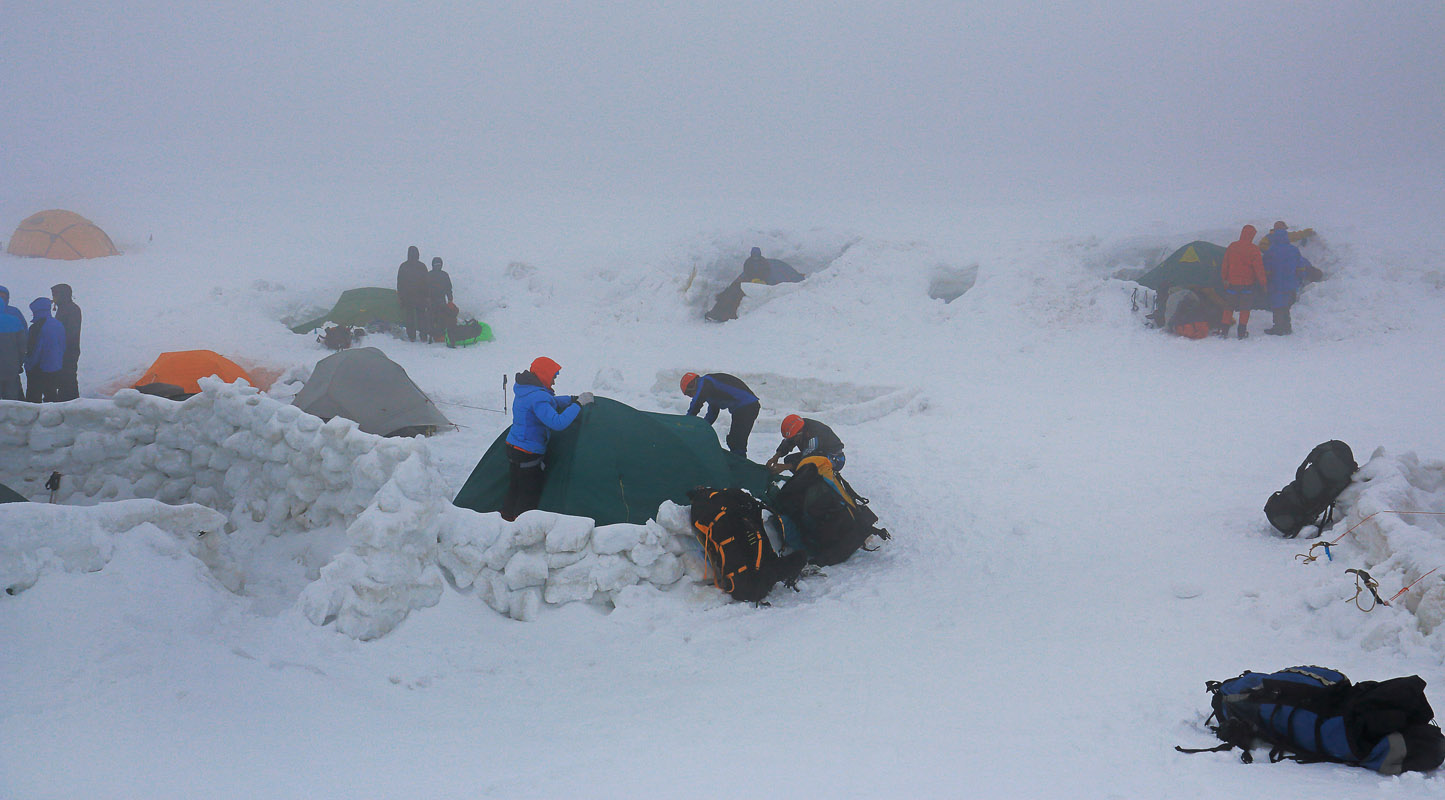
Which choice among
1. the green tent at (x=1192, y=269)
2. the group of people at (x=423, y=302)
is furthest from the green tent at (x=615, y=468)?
the green tent at (x=1192, y=269)

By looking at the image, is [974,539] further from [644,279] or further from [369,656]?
[644,279]

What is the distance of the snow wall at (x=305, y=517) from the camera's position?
13.4 ft

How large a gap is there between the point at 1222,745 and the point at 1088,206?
16.0 meters

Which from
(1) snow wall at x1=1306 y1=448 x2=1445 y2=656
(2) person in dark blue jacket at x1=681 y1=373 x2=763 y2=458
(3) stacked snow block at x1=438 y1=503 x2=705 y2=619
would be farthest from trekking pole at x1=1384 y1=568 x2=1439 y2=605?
(2) person in dark blue jacket at x1=681 y1=373 x2=763 y2=458

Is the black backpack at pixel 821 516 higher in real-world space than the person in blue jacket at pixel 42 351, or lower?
lower

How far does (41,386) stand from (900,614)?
9269mm

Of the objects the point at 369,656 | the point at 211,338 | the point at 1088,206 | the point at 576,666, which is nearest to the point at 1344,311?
the point at 1088,206

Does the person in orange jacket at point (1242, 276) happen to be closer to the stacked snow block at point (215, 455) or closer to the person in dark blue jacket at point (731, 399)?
the person in dark blue jacket at point (731, 399)

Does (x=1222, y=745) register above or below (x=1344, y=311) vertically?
below

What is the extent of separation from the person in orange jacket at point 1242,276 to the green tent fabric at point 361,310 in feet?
42.6

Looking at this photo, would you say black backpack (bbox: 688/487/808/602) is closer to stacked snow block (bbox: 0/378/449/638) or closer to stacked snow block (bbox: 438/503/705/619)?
stacked snow block (bbox: 438/503/705/619)

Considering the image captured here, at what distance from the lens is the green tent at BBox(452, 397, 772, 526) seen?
5.69 metres

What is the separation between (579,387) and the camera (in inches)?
465

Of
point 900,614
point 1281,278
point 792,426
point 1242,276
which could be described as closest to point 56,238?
point 792,426
